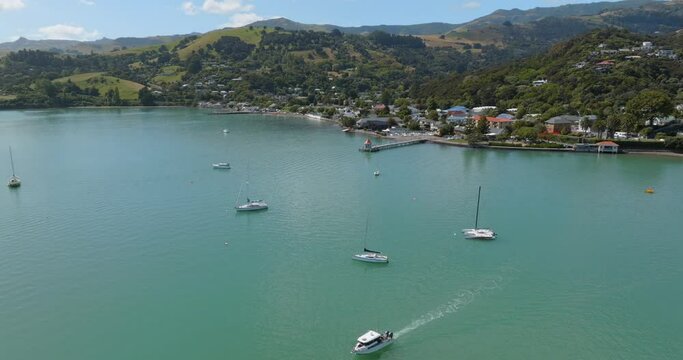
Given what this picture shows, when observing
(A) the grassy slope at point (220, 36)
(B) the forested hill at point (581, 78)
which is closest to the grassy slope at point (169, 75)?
(A) the grassy slope at point (220, 36)

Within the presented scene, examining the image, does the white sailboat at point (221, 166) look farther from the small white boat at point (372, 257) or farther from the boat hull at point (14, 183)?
the small white boat at point (372, 257)

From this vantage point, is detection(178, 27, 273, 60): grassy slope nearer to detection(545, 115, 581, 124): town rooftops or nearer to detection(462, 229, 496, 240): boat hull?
detection(545, 115, 581, 124): town rooftops

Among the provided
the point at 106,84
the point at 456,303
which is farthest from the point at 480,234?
the point at 106,84

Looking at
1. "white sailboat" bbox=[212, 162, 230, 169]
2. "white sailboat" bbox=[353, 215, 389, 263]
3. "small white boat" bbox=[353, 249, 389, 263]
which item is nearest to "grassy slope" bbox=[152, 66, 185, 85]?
"white sailboat" bbox=[212, 162, 230, 169]

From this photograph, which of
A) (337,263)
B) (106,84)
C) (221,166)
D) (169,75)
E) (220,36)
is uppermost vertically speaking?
(220,36)

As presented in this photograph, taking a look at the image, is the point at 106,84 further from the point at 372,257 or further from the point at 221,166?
the point at 372,257

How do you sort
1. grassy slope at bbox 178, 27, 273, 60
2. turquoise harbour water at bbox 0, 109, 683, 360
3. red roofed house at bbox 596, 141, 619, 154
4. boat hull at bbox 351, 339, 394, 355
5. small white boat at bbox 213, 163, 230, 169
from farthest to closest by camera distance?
grassy slope at bbox 178, 27, 273, 60
red roofed house at bbox 596, 141, 619, 154
small white boat at bbox 213, 163, 230, 169
turquoise harbour water at bbox 0, 109, 683, 360
boat hull at bbox 351, 339, 394, 355
